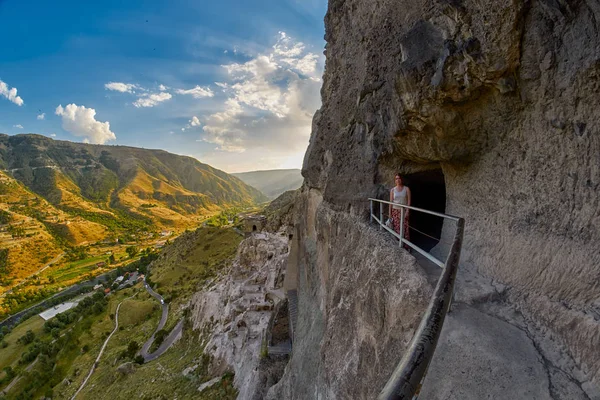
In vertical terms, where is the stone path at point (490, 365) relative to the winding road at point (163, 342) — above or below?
above

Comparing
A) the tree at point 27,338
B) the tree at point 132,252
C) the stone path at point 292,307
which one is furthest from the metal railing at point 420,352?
the tree at point 132,252

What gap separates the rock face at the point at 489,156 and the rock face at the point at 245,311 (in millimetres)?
10051

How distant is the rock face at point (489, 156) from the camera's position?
11.5 ft

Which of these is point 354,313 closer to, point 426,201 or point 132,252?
point 426,201

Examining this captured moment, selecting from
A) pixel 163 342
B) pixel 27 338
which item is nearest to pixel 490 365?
pixel 163 342

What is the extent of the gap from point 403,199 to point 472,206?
1502 millimetres

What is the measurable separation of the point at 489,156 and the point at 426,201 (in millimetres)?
6058

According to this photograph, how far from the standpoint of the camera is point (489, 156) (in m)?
5.51

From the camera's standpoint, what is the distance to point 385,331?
5.05 m

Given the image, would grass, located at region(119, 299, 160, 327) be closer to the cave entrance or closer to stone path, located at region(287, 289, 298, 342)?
stone path, located at region(287, 289, 298, 342)

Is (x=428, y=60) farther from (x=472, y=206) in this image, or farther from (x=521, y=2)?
(x=472, y=206)

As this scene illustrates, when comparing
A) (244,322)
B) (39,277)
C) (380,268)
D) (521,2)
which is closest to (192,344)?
(244,322)

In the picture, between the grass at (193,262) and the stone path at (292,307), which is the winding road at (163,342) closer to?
the grass at (193,262)

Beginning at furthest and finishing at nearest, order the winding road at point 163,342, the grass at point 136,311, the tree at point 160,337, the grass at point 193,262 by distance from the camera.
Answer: the grass at point 193,262 < the grass at point 136,311 < the tree at point 160,337 < the winding road at point 163,342
